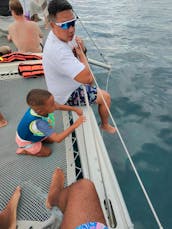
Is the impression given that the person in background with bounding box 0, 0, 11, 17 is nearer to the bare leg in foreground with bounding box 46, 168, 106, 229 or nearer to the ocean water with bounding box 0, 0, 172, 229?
the ocean water with bounding box 0, 0, 172, 229

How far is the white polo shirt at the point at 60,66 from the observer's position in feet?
8.55

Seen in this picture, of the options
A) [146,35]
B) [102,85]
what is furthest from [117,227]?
[146,35]

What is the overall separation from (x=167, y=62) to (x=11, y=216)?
19.2 feet

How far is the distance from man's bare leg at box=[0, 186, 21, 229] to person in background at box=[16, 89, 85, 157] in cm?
57

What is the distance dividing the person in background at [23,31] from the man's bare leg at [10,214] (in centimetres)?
328

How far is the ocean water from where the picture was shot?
3480 millimetres

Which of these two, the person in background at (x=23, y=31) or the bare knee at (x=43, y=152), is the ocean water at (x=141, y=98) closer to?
the person in background at (x=23, y=31)

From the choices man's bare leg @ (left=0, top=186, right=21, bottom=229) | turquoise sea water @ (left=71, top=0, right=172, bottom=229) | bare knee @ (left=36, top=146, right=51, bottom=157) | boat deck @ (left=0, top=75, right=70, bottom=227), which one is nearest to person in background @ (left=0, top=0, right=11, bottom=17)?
turquoise sea water @ (left=71, top=0, right=172, bottom=229)

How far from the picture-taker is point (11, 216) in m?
2.08

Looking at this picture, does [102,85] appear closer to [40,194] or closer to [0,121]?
[0,121]

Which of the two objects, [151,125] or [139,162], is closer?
[139,162]

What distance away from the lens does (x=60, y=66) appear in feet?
8.81

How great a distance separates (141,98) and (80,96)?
241 centimetres

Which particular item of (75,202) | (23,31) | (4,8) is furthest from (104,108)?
(4,8)
